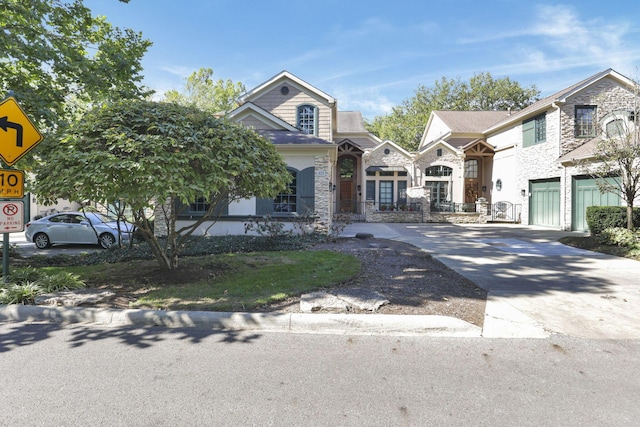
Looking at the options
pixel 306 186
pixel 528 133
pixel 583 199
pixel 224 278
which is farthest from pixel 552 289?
pixel 528 133

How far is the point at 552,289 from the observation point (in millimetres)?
6371

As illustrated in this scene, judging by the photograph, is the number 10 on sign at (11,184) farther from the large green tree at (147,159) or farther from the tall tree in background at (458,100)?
the tall tree in background at (458,100)

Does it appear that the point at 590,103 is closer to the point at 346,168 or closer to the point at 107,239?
the point at 346,168

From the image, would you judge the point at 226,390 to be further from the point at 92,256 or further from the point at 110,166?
the point at 92,256

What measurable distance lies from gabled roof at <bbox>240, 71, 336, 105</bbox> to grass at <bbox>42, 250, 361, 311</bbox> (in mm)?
11247

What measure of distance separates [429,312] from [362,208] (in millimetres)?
20315

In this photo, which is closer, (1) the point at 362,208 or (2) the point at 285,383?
(2) the point at 285,383

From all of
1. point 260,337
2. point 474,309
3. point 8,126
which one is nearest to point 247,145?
point 260,337

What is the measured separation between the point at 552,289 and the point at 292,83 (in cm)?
1523

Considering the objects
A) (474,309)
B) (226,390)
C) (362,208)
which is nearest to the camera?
(226,390)

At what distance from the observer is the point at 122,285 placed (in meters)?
6.45

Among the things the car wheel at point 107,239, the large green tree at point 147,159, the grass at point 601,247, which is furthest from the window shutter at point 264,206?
the grass at point 601,247

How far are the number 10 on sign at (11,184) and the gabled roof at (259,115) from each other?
9057 millimetres

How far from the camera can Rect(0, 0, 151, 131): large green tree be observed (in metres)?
8.10
